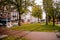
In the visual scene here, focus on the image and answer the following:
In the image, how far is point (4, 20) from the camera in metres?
50.1

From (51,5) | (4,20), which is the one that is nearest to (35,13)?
(4,20)

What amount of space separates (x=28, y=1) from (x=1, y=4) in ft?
88.5

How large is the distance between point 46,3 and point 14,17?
28.1m

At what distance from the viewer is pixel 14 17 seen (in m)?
70.7

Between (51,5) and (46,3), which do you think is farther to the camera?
(46,3)

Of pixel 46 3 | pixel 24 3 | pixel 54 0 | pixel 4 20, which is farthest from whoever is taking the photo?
pixel 4 20

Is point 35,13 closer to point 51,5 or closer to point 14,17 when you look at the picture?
point 14,17

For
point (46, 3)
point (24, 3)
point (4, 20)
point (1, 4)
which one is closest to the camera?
point (1, 4)

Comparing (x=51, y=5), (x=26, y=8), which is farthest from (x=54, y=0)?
(x=26, y=8)

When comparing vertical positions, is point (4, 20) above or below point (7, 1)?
below

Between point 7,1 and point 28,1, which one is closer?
point 7,1

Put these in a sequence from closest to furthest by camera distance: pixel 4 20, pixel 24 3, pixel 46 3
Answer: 1. pixel 24 3
2. pixel 46 3
3. pixel 4 20

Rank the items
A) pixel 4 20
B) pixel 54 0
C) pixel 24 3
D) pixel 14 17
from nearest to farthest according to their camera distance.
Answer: pixel 24 3, pixel 54 0, pixel 4 20, pixel 14 17

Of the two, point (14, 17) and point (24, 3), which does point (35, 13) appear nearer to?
point (14, 17)
